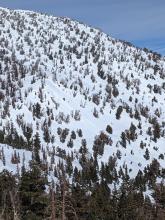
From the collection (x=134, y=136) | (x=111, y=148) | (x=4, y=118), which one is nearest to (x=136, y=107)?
(x=134, y=136)

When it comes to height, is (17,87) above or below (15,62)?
below

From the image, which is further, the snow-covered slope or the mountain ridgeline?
the snow-covered slope

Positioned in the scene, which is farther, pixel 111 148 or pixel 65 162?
pixel 111 148

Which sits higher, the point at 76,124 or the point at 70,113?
the point at 70,113

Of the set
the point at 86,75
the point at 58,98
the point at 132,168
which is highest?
the point at 86,75

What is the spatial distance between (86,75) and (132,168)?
2117 inches

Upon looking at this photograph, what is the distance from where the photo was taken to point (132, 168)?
525 ft

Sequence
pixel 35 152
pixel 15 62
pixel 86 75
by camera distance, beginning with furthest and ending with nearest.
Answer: pixel 86 75, pixel 15 62, pixel 35 152

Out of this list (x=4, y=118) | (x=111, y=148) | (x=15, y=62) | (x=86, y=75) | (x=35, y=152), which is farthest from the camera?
(x=86, y=75)

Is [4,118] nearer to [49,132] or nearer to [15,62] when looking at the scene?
[49,132]

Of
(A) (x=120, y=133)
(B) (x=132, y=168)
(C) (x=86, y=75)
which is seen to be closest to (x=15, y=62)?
(C) (x=86, y=75)

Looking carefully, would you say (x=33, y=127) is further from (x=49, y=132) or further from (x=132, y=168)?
(x=132, y=168)

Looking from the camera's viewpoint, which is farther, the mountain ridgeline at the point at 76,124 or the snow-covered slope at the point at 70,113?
the snow-covered slope at the point at 70,113

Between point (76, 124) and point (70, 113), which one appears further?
point (70, 113)
